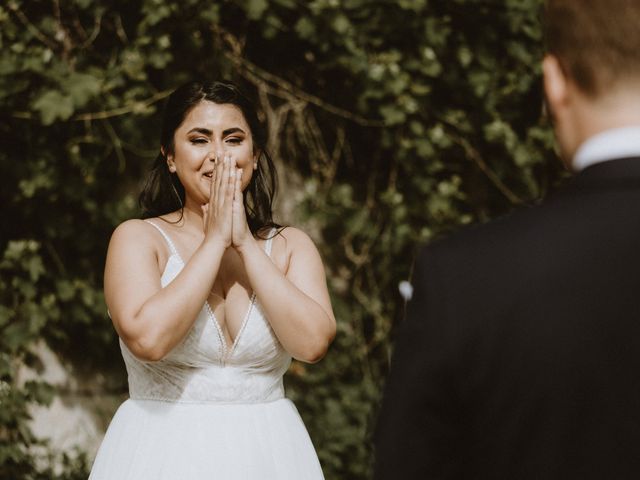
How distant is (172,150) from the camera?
2451 mm

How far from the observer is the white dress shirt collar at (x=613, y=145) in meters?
1.05

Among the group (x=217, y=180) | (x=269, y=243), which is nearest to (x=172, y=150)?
(x=217, y=180)

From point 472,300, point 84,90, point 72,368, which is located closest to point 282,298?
point 472,300

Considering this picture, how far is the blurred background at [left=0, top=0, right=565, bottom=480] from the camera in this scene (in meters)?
3.82

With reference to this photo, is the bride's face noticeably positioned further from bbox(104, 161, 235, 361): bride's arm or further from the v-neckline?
the v-neckline

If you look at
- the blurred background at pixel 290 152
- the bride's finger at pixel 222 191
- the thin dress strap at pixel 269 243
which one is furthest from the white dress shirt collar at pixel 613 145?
the blurred background at pixel 290 152

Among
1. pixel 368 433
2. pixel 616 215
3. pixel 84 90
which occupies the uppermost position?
pixel 84 90

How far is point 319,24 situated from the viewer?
3926mm

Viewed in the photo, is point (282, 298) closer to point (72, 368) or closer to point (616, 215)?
point (616, 215)

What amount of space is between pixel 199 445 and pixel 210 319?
34 centimetres

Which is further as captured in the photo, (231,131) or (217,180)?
(231,131)

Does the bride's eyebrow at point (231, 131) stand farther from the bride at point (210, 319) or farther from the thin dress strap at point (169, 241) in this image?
the thin dress strap at point (169, 241)

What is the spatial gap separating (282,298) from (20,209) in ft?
7.28

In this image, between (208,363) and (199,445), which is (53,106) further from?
(199,445)
